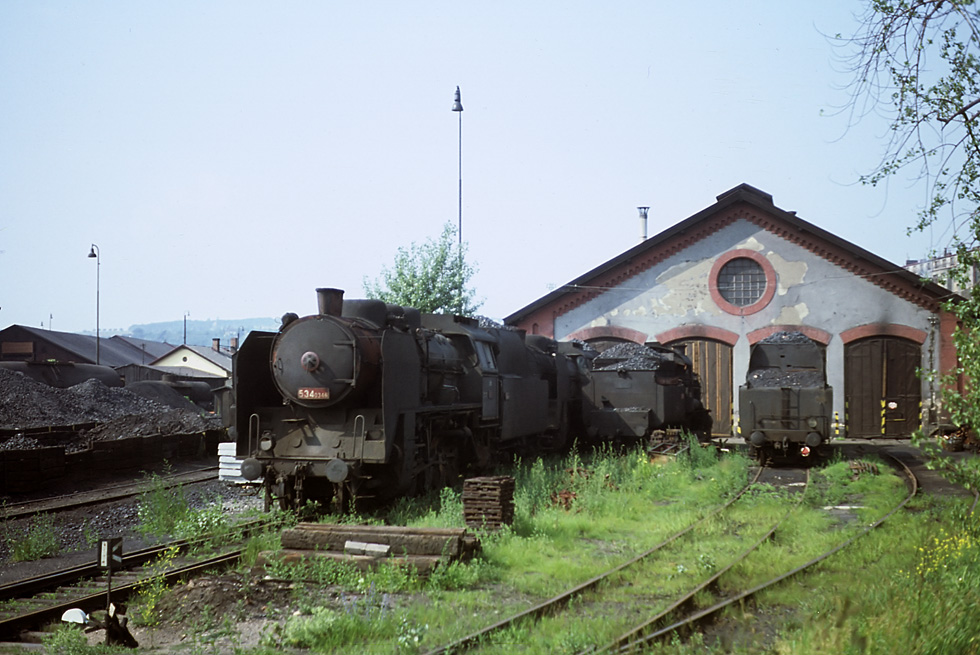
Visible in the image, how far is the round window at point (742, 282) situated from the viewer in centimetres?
2680

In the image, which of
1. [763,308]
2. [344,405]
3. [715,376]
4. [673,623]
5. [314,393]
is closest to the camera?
[673,623]

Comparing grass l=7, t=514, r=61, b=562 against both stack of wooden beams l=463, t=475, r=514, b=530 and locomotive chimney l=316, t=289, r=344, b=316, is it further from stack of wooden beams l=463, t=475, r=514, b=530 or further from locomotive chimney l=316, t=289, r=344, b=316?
stack of wooden beams l=463, t=475, r=514, b=530

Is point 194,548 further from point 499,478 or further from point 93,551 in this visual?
point 499,478

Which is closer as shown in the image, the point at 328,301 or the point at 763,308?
the point at 328,301

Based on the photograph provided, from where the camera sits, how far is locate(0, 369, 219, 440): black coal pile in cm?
2045

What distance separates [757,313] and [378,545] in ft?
67.8

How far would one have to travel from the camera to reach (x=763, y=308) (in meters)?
26.5

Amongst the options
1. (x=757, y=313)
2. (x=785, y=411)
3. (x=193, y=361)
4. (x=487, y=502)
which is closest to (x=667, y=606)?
(x=487, y=502)

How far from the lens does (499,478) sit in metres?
9.95

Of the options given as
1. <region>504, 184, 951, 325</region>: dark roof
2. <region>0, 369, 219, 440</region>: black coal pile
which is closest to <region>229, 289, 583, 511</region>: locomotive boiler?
<region>0, 369, 219, 440</region>: black coal pile

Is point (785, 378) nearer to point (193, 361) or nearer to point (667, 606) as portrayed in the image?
point (667, 606)

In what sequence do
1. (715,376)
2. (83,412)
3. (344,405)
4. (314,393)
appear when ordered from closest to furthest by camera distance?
(314,393) < (344,405) < (83,412) < (715,376)

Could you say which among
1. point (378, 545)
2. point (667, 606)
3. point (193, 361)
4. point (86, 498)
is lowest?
point (86, 498)

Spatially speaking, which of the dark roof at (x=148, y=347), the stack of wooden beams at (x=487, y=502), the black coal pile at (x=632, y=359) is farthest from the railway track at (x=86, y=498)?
the dark roof at (x=148, y=347)
